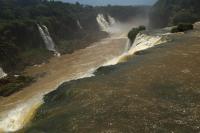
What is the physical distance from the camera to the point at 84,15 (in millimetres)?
142750

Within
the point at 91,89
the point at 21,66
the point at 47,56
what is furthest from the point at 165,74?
the point at 47,56

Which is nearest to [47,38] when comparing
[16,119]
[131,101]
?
[16,119]

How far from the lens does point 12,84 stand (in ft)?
173

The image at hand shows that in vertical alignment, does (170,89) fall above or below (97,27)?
above

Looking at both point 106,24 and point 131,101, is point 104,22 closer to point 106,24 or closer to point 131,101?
point 106,24

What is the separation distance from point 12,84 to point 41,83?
4.03 meters

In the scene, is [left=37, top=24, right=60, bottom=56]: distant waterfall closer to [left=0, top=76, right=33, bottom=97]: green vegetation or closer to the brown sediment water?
the brown sediment water

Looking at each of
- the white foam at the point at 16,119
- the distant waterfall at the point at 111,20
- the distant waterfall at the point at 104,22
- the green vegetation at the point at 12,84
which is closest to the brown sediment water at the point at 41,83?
the white foam at the point at 16,119

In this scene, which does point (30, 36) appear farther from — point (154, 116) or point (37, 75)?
point (154, 116)

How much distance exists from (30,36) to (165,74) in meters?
57.2

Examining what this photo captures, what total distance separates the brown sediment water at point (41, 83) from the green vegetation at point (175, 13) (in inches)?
631

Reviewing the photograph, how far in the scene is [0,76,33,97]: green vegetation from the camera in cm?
4984

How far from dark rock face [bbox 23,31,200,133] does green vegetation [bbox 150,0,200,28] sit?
46.1m

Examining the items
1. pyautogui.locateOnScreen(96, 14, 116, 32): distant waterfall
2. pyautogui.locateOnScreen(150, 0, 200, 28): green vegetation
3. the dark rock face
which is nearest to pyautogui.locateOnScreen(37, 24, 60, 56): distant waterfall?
pyautogui.locateOnScreen(150, 0, 200, 28): green vegetation
